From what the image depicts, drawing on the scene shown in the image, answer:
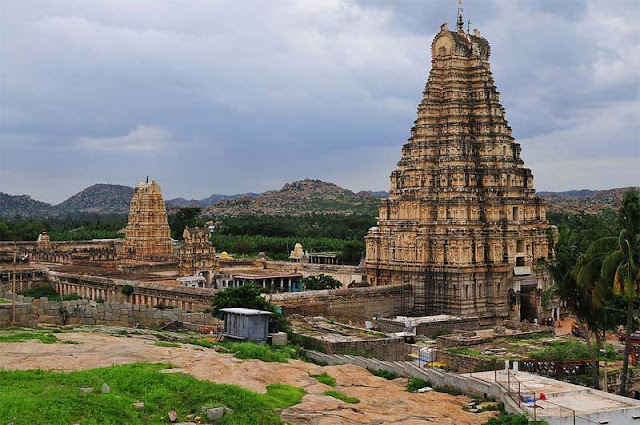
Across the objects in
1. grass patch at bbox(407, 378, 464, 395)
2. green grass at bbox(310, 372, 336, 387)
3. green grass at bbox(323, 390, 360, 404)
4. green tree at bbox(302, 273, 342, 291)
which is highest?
green tree at bbox(302, 273, 342, 291)

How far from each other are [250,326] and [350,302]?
17829 millimetres

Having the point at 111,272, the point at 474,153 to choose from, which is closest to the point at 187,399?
the point at 474,153

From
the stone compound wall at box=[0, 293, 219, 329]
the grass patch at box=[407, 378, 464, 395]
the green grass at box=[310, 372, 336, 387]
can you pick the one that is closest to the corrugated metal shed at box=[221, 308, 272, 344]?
the green grass at box=[310, 372, 336, 387]

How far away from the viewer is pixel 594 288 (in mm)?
28750

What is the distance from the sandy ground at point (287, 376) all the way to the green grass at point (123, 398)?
0.86 m

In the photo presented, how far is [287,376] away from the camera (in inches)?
936

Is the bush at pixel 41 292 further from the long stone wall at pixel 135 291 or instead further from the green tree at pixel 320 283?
the green tree at pixel 320 283

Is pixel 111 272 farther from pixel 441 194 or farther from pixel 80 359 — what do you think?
pixel 80 359

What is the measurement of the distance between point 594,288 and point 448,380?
7.14 m

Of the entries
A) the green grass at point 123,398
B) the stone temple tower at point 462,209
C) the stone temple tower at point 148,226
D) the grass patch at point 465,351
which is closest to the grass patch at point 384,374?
the green grass at point 123,398

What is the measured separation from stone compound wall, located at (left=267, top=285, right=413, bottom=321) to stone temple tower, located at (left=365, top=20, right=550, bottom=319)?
1.08 metres

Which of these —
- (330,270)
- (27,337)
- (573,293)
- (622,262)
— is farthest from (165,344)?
(330,270)

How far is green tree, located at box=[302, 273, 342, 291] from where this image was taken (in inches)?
2253

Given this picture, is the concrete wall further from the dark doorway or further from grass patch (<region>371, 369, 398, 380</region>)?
grass patch (<region>371, 369, 398, 380</region>)
